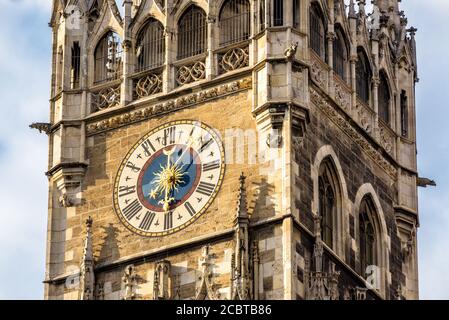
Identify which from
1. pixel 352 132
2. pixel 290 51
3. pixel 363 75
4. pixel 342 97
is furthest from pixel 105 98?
pixel 363 75

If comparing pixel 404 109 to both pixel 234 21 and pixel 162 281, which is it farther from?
pixel 162 281

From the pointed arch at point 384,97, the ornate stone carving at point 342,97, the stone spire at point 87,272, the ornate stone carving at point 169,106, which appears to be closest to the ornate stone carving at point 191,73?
the ornate stone carving at point 169,106

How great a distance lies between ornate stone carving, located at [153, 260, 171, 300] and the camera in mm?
61062

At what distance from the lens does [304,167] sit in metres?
61.8

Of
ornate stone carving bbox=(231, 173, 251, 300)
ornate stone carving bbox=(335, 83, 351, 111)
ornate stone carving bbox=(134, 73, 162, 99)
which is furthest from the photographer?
ornate stone carving bbox=(335, 83, 351, 111)

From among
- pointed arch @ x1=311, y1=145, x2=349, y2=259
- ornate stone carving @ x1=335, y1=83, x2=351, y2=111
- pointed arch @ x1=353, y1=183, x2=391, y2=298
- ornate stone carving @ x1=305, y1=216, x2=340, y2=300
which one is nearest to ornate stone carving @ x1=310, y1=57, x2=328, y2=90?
ornate stone carving @ x1=335, y1=83, x2=351, y2=111

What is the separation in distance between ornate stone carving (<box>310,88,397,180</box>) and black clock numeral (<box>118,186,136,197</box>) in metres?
4.17

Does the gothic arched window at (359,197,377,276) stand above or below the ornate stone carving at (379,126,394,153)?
below

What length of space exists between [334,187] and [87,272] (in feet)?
18.1

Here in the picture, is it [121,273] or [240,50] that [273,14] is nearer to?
[240,50]

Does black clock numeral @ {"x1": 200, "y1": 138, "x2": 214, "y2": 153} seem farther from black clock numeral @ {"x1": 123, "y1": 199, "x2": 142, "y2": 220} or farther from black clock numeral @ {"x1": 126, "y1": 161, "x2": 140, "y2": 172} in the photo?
black clock numeral @ {"x1": 123, "y1": 199, "x2": 142, "y2": 220}
